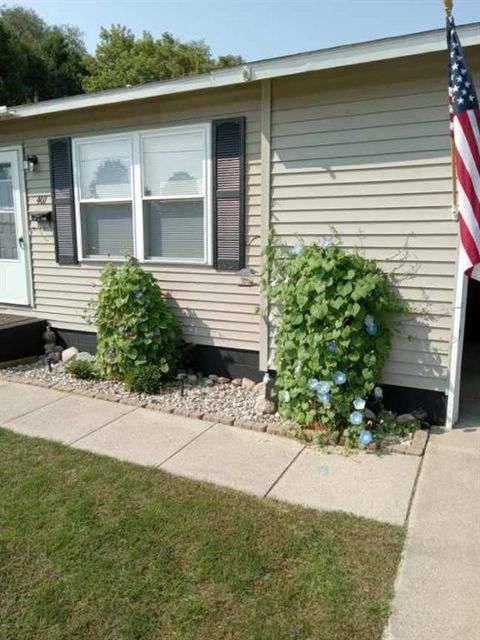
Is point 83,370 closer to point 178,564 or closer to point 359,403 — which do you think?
point 359,403

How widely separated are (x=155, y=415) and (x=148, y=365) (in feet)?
2.06

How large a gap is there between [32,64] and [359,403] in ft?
57.6

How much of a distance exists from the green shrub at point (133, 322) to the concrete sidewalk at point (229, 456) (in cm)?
50

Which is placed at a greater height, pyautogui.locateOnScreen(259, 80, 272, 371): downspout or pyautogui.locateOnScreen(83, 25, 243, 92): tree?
pyautogui.locateOnScreen(83, 25, 243, 92): tree

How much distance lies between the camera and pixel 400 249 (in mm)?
3361

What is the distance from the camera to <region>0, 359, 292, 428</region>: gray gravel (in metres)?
3.78

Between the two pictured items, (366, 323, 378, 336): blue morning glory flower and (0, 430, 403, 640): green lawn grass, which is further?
(366, 323, 378, 336): blue morning glory flower

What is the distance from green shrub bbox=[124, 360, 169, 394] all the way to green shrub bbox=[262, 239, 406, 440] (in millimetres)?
1283

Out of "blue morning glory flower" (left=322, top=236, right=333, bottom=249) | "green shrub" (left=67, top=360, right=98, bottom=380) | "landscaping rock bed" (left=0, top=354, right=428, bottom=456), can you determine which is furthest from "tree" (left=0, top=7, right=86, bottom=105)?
"blue morning glory flower" (left=322, top=236, right=333, bottom=249)

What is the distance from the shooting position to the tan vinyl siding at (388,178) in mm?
3205

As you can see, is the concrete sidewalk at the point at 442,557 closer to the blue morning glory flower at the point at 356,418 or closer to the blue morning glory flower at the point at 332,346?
the blue morning glory flower at the point at 356,418

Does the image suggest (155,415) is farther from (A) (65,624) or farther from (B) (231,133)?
(B) (231,133)

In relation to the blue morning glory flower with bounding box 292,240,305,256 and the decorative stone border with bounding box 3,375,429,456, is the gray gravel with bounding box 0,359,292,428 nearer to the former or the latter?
the decorative stone border with bounding box 3,375,429,456

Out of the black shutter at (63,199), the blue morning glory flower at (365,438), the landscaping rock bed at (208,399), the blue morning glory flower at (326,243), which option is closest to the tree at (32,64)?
the black shutter at (63,199)
